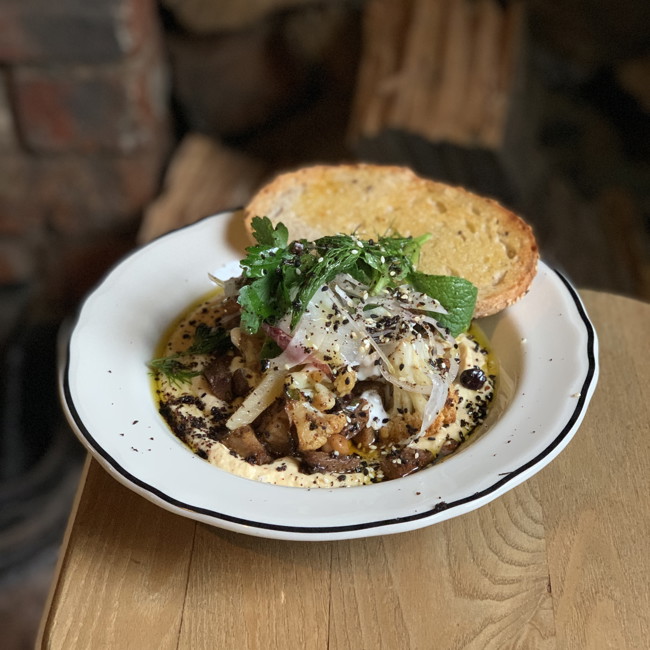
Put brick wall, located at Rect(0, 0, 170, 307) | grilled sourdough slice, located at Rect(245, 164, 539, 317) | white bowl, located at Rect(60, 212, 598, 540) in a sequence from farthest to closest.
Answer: brick wall, located at Rect(0, 0, 170, 307) → grilled sourdough slice, located at Rect(245, 164, 539, 317) → white bowl, located at Rect(60, 212, 598, 540)

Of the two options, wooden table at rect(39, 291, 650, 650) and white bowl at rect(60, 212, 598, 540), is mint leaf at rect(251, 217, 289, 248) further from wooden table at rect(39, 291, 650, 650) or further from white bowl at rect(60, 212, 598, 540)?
wooden table at rect(39, 291, 650, 650)

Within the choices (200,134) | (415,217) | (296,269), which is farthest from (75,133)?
(296,269)

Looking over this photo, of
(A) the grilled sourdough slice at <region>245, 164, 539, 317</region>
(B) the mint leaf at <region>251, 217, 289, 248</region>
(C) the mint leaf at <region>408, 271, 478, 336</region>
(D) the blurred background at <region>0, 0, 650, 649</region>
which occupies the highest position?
(B) the mint leaf at <region>251, 217, 289, 248</region>

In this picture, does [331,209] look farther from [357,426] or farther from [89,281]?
[89,281]

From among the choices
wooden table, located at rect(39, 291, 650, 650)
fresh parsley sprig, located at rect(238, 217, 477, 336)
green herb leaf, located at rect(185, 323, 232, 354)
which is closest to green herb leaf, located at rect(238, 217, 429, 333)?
fresh parsley sprig, located at rect(238, 217, 477, 336)

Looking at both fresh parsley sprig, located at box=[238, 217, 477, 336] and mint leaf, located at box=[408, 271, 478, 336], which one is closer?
fresh parsley sprig, located at box=[238, 217, 477, 336]

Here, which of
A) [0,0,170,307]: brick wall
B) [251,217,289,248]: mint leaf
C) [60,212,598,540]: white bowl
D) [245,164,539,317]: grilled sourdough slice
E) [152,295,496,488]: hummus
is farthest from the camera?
[0,0,170,307]: brick wall

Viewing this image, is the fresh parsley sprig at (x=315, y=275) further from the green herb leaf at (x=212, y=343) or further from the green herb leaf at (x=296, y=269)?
the green herb leaf at (x=212, y=343)
